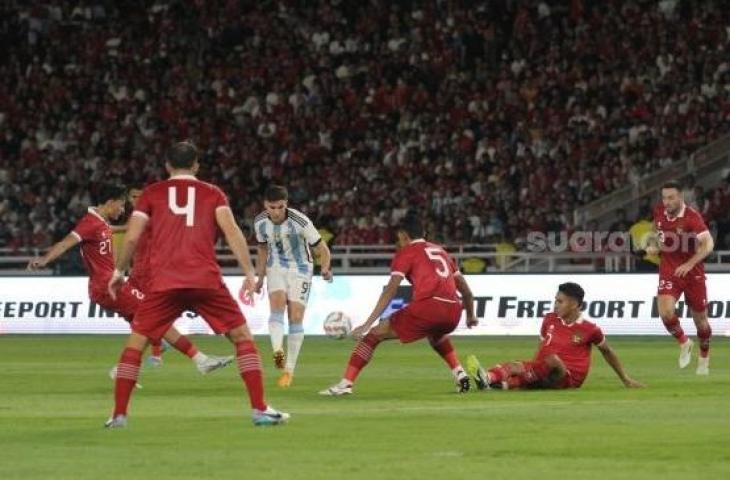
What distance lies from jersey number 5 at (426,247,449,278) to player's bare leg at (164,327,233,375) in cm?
228

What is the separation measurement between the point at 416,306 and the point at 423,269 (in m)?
0.39

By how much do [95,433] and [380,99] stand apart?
105 feet

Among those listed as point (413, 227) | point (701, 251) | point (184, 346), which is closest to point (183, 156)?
point (413, 227)

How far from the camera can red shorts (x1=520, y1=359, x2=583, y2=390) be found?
59.7 feet

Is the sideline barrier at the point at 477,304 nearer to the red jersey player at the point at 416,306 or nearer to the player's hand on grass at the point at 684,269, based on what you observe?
the player's hand on grass at the point at 684,269

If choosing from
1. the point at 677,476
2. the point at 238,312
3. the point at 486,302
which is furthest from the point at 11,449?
the point at 486,302

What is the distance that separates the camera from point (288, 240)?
2098cm

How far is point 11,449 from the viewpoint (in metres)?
12.3

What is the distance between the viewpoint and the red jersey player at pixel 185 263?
45.0 feet

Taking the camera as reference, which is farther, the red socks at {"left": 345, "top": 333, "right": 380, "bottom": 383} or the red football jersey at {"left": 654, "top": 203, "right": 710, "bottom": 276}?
the red football jersey at {"left": 654, "top": 203, "right": 710, "bottom": 276}

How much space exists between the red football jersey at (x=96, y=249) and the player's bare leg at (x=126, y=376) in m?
7.36

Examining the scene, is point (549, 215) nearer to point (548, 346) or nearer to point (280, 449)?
point (548, 346)

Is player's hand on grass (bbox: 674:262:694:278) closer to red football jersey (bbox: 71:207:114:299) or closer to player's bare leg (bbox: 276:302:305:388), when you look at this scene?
player's bare leg (bbox: 276:302:305:388)

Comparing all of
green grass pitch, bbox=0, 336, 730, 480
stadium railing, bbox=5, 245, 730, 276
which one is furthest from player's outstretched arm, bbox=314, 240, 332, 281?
stadium railing, bbox=5, 245, 730, 276
